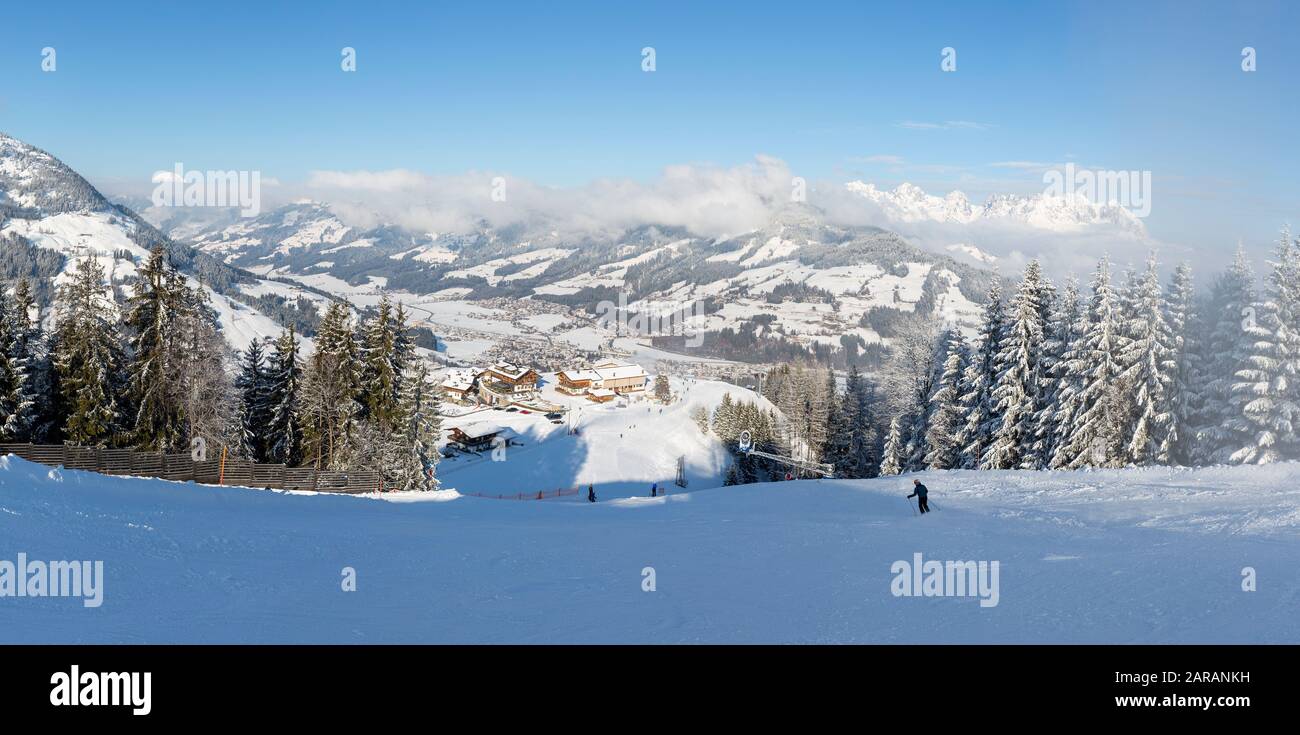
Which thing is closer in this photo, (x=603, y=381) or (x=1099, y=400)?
(x=1099, y=400)

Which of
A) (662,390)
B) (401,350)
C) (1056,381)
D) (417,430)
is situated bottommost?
(662,390)

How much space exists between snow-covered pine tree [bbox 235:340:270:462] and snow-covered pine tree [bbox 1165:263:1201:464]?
44.5 m

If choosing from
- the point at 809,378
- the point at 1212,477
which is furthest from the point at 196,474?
the point at 809,378

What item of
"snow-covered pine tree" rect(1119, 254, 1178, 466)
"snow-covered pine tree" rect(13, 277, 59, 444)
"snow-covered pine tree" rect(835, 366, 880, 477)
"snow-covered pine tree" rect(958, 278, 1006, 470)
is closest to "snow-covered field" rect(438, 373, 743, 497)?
"snow-covered pine tree" rect(835, 366, 880, 477)

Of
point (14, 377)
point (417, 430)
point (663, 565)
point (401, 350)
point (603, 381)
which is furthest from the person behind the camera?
point (603, 381)

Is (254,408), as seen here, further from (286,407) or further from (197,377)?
(197,377)

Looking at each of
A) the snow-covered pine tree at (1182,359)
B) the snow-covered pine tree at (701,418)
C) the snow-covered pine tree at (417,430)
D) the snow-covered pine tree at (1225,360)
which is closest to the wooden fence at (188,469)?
the snow-covered pine tree at (417,430)

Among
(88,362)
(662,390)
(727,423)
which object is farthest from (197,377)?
(662,390)

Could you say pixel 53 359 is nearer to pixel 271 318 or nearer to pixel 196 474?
pixel 196 474

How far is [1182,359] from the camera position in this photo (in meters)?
31.7

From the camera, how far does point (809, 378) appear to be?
7750 cm

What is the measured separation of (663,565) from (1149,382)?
1071 inches

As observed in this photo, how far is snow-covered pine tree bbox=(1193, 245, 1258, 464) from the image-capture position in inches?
1168

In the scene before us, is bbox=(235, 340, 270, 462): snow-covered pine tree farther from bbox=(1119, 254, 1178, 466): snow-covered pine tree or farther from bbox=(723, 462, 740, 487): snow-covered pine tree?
bbox=(1119, 254, 1178, 466): snow-covered pine tree
